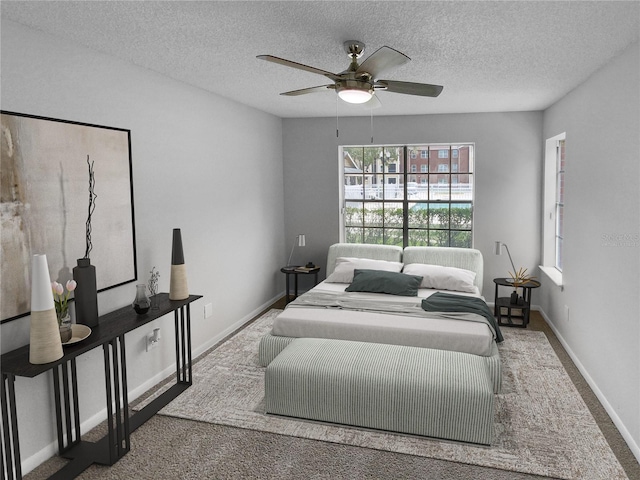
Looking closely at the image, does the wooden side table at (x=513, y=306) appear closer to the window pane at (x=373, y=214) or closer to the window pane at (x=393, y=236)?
the window pane at (x=393, y=236)

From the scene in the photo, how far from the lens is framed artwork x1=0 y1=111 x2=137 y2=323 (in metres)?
2.57

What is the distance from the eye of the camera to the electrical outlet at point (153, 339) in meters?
3.79

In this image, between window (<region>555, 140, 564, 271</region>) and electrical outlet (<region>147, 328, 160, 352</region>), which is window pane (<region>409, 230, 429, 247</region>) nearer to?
window (<region>555, 140, 564, 271</region>)

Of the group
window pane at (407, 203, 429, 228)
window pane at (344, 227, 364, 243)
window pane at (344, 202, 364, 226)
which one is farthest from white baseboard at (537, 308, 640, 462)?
window pane at (344, 202, 364, 226)

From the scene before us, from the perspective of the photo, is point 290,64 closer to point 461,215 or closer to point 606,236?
point 606,236

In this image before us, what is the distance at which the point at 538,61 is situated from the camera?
11.0 feet

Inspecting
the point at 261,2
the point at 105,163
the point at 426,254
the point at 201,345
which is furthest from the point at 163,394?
the point at 426,254

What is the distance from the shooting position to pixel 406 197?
20.5 ft

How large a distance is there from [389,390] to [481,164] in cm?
363

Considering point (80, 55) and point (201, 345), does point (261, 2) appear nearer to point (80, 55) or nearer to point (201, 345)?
point (80, 55)

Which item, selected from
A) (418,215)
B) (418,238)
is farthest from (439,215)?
(418,238)

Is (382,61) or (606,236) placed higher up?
(382,61)

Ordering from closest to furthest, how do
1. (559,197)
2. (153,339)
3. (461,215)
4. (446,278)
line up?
1. (153,339)
2. (446,278)
3. (559,197)
4. (461,215)

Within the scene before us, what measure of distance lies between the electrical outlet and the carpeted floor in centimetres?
75
